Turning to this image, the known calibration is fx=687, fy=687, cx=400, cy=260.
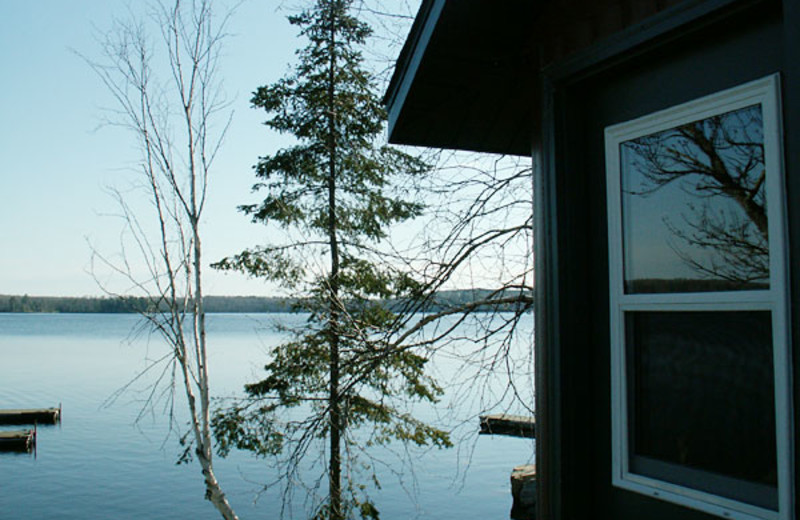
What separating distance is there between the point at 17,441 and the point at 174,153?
2217 cm

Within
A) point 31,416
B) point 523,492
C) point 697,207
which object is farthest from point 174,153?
point 31,416

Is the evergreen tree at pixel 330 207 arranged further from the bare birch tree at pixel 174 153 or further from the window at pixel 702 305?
the window at pixel 702 305

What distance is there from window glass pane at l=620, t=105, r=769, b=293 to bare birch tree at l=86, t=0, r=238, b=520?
9.55 metres

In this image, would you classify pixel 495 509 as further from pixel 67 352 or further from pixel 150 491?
pixel 67 352

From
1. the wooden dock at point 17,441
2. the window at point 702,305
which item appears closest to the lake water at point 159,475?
the wooden dock at point 17,441

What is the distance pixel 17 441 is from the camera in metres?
27.8

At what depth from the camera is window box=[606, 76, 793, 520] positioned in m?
1.97

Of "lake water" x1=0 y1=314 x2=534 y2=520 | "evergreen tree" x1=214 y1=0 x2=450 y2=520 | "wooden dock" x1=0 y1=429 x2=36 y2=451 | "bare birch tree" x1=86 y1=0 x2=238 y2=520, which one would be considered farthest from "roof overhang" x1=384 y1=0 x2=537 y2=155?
"wooden dock" x1=0 y1=429 x2=36 y2=451

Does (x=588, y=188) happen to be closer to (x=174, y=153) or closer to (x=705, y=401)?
(x=705, y=401)

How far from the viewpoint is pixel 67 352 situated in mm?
66438

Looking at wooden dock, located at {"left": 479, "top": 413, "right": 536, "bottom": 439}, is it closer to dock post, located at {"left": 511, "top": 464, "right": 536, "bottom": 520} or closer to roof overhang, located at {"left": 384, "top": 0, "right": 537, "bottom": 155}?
dock post, located at {"left": 511, "top": 464, "right": 536, "bottom": 520}

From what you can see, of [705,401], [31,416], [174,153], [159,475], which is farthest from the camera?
[31,416]

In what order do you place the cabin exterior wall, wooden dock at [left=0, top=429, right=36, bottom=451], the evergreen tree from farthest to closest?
wooden dock at [left=0, top=429, right=36, bottom=451], the evergreen tree, the cabin exterior wall

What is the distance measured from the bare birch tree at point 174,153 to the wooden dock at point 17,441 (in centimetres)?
2060
